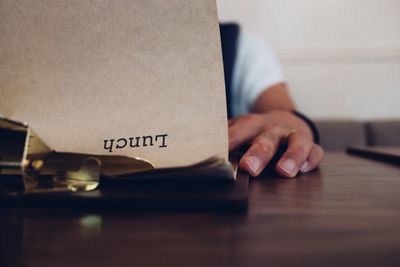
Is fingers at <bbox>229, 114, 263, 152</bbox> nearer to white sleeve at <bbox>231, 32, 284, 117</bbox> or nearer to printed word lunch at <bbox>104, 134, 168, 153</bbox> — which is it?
printed word lunch at <bbox>104, 134, 168, 153</bbox>

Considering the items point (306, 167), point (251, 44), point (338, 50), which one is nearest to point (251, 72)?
point (251, 44)

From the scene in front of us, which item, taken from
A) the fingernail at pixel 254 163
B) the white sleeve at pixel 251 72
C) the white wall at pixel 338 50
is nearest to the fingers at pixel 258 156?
the fingernail at pixel 254 163

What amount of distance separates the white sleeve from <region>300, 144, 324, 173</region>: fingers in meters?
0.65

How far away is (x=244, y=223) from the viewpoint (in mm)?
167

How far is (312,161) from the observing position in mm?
340

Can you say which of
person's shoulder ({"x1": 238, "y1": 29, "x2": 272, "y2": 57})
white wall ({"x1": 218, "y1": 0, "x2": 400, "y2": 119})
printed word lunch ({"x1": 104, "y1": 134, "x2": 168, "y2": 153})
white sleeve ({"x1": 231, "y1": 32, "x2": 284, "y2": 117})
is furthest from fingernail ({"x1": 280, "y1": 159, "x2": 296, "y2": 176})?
white wall ({"x1": 218, "y1": 0, "x2": 400, "y2": 119})

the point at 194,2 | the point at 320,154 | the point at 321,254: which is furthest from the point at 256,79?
the point at 321,254

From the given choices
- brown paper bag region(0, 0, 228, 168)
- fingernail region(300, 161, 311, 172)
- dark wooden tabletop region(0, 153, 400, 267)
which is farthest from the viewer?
fingernail region(300, 161, 311, 172)

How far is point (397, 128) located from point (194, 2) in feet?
3.19

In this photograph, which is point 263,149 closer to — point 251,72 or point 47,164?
point 47,164

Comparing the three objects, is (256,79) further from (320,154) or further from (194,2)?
(194,2)

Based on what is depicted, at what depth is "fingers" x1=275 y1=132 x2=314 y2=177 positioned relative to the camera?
0.98 ft

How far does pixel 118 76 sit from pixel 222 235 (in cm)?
14

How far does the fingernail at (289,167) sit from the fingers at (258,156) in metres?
0.01
